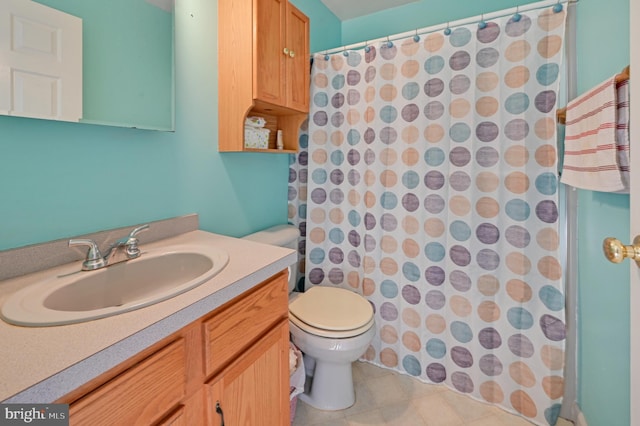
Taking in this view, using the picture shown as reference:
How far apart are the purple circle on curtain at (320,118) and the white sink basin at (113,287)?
108 centimetres

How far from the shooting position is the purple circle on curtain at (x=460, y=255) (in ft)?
4.93

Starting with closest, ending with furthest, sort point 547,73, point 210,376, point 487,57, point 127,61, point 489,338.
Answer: point 210,376 → point 127,61 → point 547,73 → point 487,57 → point 489,338

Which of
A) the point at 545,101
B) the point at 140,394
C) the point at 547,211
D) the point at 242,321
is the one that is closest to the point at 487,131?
the point at 545,101

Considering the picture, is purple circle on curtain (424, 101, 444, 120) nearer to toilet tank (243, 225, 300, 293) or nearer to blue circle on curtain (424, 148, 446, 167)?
blue circle on curtain (424, 148, 446, 167)

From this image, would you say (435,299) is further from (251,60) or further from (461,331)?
(251,60)

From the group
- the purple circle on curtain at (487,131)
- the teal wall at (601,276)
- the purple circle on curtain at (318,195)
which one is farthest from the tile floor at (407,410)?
the purple circle on curtain at (487,131)

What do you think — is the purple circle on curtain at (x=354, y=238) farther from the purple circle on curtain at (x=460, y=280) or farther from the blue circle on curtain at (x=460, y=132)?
the blue circle on curtain at (x=460, y=132)

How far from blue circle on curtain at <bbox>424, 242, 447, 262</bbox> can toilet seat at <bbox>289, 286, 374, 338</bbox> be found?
0.42m

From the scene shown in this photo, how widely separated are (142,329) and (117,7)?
1.06 meters

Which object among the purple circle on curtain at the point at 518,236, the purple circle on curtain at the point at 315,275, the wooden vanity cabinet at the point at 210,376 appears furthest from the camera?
the purple circle on curtain at the point at 315,275

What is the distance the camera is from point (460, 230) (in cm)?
150

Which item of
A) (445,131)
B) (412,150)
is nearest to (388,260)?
(412,150)

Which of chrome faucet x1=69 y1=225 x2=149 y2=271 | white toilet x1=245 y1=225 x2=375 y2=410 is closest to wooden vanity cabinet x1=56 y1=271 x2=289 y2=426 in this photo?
white toilet x1=245 y1=225 x2=375 y2=410

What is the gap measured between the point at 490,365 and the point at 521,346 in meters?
0.18
